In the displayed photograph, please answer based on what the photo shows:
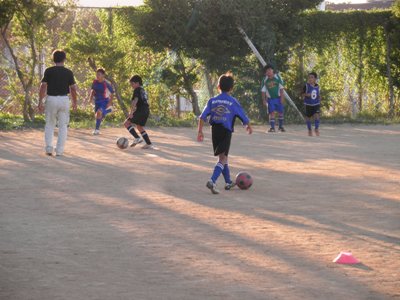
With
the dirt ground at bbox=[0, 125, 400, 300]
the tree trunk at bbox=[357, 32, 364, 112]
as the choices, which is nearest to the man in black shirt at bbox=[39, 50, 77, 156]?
the dirt ground at bbox=[0, 125, 400, 300]

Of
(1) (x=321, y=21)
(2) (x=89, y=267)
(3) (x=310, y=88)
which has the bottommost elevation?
(2) (x=89, y=267)

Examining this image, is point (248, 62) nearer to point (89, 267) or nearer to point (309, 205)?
point (309, 205)

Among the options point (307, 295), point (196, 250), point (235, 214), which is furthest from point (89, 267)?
point (235, 214)

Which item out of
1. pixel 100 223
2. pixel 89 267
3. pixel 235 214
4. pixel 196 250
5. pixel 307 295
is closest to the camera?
pixel 307 295

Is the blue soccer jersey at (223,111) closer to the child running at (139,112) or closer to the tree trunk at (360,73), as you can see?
the child running at (139,112)

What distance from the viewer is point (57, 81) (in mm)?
16750

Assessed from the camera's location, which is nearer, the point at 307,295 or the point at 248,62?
the point at 307,295

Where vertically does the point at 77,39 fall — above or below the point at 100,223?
above

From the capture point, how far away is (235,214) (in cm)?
1066

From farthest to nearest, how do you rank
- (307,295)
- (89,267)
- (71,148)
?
1. (71,148)
2. (89,267)
3. (307,295)

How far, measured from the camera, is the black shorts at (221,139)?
41.3 feet

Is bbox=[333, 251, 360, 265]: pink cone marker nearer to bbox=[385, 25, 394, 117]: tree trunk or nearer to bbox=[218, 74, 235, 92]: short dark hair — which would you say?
bbox=[218, 74, 235, 92]: short dark hair

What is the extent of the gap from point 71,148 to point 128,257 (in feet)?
33.4

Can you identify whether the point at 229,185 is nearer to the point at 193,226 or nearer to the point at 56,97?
the point at 193,226
